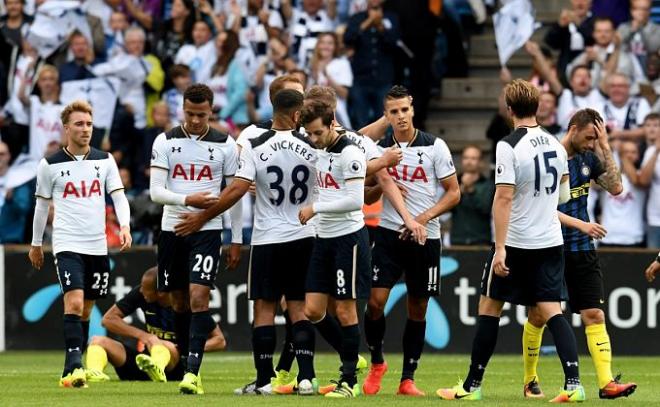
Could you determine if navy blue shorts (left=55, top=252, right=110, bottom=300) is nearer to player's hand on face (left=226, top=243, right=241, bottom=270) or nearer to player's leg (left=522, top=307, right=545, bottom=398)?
player's hand on face (left=226, top=243, right=241, bottom=270)

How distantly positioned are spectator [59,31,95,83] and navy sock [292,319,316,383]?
991cm

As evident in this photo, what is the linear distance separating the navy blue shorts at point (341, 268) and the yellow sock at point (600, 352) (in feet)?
5.76

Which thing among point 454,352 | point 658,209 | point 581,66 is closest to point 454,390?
point 454,352

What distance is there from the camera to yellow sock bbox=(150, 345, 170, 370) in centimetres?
1380

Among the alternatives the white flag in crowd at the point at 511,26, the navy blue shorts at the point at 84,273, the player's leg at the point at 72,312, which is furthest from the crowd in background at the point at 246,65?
the player's leg at the point at 72,312

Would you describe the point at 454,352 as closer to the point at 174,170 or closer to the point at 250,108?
the point at 250,108

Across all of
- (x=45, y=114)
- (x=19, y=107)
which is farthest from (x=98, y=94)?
(x=19, y=107)

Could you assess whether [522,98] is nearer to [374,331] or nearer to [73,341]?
[374,331]

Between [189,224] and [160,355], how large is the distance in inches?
69.1

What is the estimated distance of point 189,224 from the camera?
12586mm

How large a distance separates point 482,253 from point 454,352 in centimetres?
116

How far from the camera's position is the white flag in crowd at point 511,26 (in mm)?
20844

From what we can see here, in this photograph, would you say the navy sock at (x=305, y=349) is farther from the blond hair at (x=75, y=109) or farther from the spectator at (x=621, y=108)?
the spectator at (x=621, y=108)

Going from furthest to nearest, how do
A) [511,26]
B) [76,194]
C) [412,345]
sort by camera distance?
[511,26]
[76,194]
[412,345]
